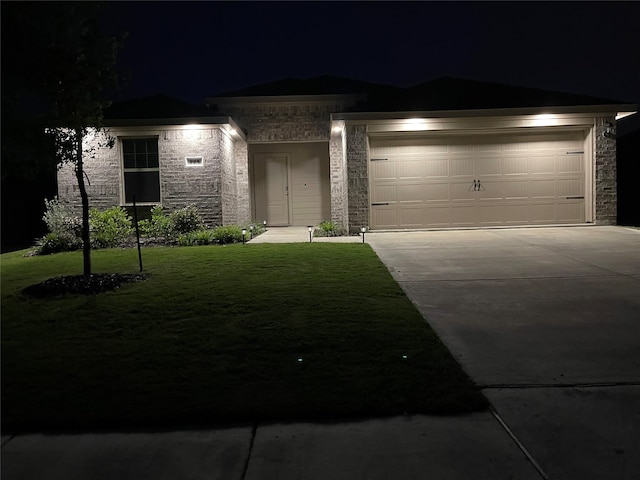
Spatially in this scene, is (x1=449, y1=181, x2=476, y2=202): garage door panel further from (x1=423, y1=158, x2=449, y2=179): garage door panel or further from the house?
(x1=423, y1=158, x2=449, y2=179): garage door panel

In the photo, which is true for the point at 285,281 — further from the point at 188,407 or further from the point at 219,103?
the point at 219,103

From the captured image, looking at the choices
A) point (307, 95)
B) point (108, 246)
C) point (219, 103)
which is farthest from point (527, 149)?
point (108, 246)

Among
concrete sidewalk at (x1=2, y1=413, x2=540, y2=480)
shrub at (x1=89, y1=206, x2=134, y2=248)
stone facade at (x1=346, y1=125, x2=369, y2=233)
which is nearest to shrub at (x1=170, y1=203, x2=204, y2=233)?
shrub at (x1=89, y1=206, x2=134, y2=248)

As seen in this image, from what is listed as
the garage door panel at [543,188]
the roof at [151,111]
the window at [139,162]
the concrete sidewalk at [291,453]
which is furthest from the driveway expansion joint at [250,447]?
the garage door panel at [543,188]

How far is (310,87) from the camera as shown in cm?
1994

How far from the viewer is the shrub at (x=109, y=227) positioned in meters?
13.0

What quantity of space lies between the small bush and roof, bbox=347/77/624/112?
7355 millimetres

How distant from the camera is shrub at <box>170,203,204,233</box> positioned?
1401 centimetres

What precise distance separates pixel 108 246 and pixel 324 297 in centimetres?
800

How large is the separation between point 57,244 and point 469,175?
10.1 metres

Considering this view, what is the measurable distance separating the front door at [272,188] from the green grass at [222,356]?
1147 cm

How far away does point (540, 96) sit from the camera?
1550 centimetres

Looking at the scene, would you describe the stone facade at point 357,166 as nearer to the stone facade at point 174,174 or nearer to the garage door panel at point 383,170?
the garage door panel at point 383,170

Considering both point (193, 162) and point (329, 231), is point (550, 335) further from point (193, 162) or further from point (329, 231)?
point (193, 162)
